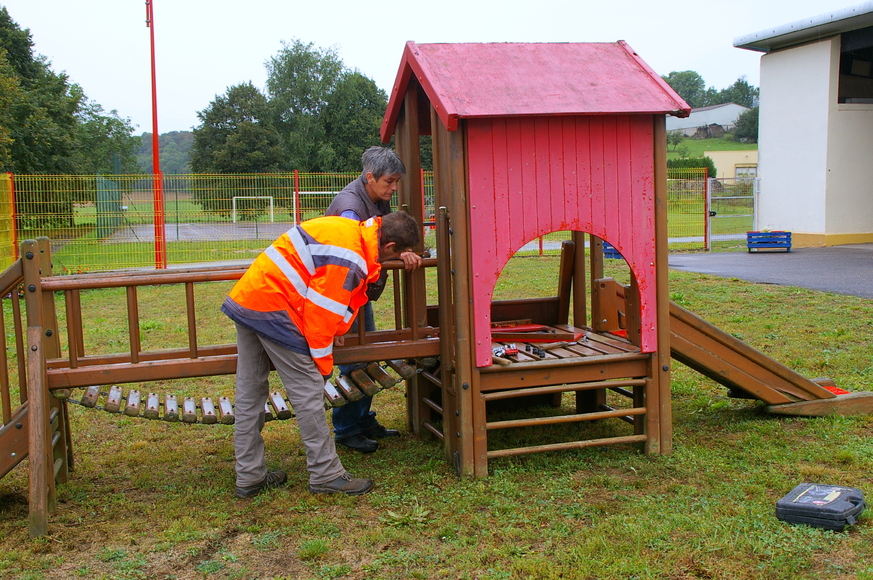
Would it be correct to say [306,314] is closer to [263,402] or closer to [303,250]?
[303,250]

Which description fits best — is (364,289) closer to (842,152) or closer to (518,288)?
(518,288)

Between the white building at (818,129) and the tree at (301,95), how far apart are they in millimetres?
42111

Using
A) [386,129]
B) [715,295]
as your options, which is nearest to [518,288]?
[715,295]

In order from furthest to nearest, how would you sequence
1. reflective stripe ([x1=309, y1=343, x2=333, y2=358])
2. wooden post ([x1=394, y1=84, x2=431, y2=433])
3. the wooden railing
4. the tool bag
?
wooden post ([x1=394, y1=84, x2=431, y2=433]), reflective stripe ([x1=309, y1=343, x2=333, y2=358]), the wooden railing, the tool bag

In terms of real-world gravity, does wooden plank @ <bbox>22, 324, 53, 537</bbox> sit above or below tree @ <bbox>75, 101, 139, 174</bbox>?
below

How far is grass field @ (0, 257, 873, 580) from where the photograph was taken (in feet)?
10.9

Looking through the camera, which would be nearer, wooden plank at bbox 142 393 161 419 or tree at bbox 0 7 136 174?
wooden plank at bbox 142 393 161 419

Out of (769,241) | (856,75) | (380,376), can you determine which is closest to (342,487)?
(380,376)

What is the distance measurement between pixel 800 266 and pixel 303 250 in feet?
42.6

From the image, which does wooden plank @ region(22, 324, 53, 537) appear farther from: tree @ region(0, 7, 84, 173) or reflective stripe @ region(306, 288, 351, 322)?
tree @ region(0, 7, 84, 173)

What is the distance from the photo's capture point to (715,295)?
10961 millimetres

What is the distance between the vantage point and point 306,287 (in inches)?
158

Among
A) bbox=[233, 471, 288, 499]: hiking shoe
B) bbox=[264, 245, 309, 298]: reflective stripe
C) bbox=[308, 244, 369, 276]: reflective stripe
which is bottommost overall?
bbox=[233, 471, 288, 499]: hiking shoe

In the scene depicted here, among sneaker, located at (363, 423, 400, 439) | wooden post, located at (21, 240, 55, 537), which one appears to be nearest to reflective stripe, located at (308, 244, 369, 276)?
wooden post, located at (21, 240, 55, 537)
